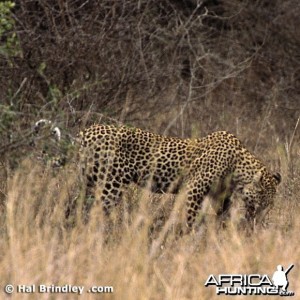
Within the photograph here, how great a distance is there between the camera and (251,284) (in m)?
5.58

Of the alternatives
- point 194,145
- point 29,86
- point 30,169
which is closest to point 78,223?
point 30,169

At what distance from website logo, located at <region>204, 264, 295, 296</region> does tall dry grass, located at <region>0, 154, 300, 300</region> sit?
7 centimetres

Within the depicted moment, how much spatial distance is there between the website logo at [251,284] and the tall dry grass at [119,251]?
0.07 metres

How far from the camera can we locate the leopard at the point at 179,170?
7.79 meters

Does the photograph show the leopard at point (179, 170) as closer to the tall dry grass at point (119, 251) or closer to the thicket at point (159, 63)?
the tall dry grass at point (119, 251)

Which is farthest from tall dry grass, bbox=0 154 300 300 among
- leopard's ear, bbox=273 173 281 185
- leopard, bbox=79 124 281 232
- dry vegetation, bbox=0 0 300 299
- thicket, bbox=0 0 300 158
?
thicket, bbox=0 0 300 158

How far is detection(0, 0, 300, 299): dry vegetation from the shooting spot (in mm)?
5828

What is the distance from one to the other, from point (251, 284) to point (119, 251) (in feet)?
2.85

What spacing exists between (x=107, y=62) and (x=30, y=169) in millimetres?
3075

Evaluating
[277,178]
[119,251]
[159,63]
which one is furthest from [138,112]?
[119,251]

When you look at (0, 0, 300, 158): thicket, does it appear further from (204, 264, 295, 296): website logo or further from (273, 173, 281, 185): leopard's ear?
(204, 264, 295, 296): website logo

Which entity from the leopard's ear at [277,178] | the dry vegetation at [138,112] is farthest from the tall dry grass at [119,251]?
the leopard's ear at [277,178]

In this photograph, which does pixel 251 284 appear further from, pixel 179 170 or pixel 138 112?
pixel 138 112

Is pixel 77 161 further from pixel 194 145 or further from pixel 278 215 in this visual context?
pixel 278 215
